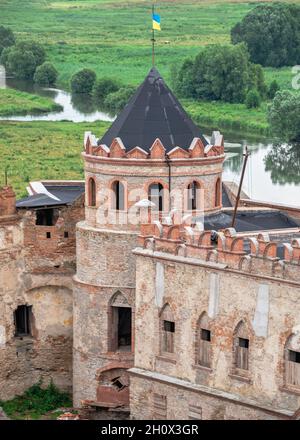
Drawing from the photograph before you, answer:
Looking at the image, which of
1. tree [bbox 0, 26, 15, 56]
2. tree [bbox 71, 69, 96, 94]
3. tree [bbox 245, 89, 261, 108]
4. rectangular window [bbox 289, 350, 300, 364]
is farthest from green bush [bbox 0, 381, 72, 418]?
tree [bbox 0, 26, 15, 56]

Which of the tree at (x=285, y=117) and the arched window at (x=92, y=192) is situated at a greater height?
the arched window at (x=92, y=192)

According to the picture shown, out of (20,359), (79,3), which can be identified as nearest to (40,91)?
(79,3)

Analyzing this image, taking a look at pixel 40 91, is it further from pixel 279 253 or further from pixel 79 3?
pixel 279 253

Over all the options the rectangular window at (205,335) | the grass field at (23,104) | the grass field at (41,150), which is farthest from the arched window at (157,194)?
the grass field at (23,104)

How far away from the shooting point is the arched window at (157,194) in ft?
117

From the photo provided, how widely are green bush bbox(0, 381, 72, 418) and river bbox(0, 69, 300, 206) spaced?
2634 centimetres

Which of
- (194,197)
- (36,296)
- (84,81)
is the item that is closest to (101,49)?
(84,81)

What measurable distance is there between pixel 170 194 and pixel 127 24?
12513 centimetres

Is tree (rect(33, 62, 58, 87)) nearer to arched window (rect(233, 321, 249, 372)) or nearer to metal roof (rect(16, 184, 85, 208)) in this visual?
metal roof (rect(16, 184, 85, 208))

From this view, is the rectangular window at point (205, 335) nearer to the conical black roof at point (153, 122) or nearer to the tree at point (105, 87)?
the conical black roof at point (153, 122)

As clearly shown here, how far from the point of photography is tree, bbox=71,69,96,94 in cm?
11087

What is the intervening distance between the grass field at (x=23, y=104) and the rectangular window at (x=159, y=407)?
72990 mm
